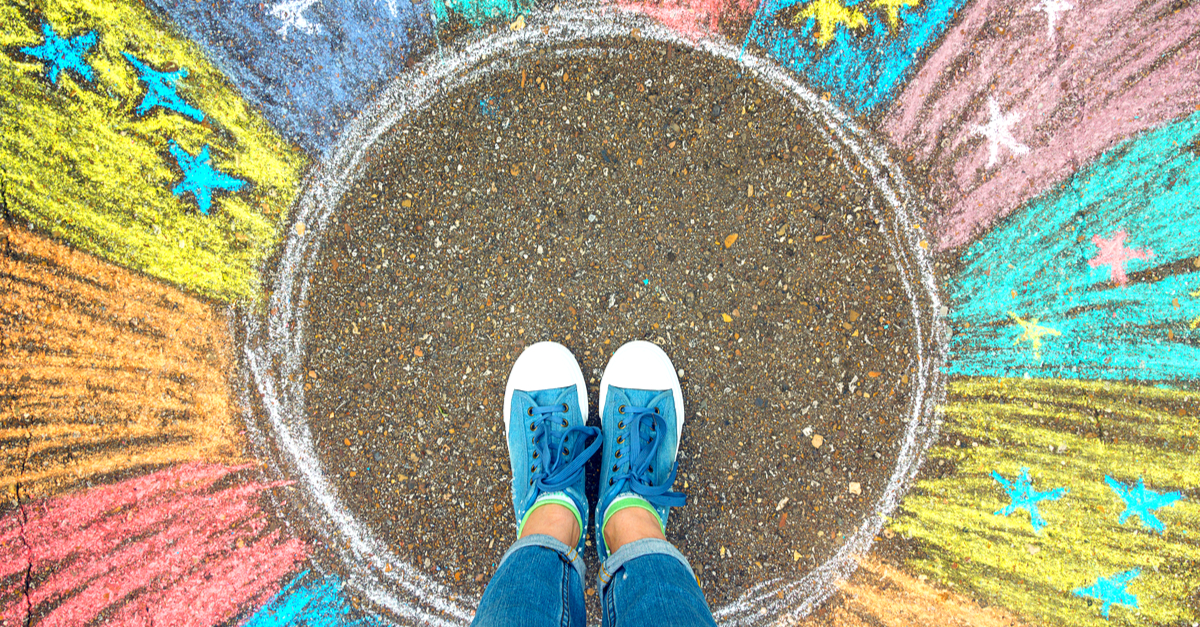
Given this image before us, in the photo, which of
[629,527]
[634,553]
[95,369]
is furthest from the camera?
[95,369]

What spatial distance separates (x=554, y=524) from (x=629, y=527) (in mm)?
302

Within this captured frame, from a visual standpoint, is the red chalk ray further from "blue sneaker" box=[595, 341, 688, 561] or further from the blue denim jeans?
"blue sneaker" box=[595, 341, 688, 561]

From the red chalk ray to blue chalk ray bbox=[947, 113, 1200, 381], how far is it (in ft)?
10.4

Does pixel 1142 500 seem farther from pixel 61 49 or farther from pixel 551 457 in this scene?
pixel 61 49

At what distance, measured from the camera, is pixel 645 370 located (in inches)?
82.0

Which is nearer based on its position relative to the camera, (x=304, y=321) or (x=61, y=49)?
(x=61, y=49)

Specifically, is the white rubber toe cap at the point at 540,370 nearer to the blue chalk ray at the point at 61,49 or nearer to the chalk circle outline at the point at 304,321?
Answer: the chalk circle outline at the point at 304,321

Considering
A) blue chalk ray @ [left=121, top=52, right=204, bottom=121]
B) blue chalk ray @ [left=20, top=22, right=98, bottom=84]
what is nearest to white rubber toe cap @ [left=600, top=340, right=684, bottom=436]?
blue chalk ray @ [left=121, top=52, right=204, bottom=121]

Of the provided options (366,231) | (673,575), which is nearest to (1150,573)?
(673,575)

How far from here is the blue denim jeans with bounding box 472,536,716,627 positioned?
1.61 meters

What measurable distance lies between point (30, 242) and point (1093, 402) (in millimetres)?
4460

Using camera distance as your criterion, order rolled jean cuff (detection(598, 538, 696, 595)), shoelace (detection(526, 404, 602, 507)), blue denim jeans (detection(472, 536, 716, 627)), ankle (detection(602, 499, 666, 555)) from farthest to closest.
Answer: shoelace (detection(526, 404, 602, 507))
ankle (detection(602, 499, 666, 555))
rolled jean cuff (detection(598, 538, 696, 595))
blue denim jeans (detection(472, 536, 716, 627))

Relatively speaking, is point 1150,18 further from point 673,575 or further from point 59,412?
point 59,412

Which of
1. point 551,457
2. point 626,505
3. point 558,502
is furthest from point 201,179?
point 626,505
